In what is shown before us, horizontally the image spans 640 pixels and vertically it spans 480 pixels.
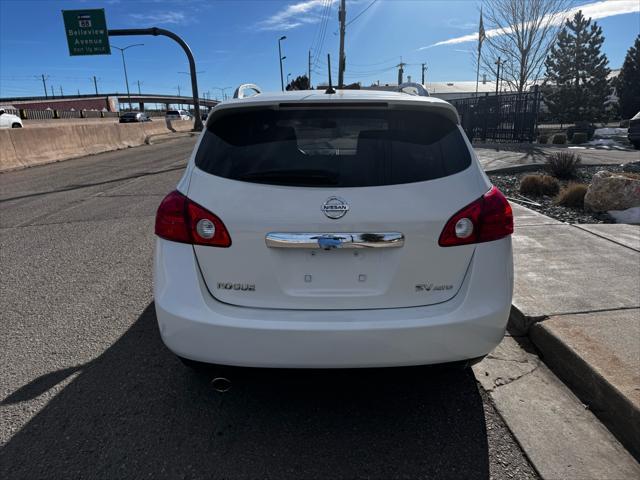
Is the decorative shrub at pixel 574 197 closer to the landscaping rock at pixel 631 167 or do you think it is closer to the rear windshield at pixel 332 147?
the landscaping rock at pixel 631 167

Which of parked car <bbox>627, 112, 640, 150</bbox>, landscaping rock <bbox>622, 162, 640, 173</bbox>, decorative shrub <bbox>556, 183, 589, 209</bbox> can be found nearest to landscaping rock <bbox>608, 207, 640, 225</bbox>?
decorative shrub <bbox>556, 183, 589, 209</bbox>

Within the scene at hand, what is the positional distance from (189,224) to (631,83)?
2191 inches

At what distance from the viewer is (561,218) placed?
6855 mm

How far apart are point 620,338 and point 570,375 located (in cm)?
52

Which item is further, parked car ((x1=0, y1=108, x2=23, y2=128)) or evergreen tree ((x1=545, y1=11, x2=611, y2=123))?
evergreen tree ((x1=545, y1=11, x2=611, y2=123))

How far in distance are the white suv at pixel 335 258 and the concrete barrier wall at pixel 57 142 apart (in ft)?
49.8

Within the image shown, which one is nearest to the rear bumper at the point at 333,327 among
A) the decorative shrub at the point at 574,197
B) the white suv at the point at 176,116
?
the decorative shrub at the point at 574,197

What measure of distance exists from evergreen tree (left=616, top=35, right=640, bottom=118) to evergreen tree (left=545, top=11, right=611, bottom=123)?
5.56 feet

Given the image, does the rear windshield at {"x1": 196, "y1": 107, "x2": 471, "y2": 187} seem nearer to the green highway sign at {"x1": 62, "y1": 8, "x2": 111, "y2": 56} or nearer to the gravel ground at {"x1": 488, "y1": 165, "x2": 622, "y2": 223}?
the gravel ground at {"x1": 488, "y1": 165, "x2": 622, "y2": 223}

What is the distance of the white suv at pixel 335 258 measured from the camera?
221 cm

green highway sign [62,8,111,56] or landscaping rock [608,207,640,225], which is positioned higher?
green highway sign [62,8,111,56]

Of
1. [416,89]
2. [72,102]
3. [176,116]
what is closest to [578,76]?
[176,116]

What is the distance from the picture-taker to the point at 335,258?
2.25 meters

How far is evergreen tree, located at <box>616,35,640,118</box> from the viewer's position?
45188 mm
